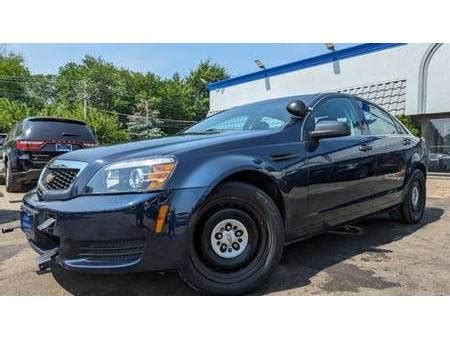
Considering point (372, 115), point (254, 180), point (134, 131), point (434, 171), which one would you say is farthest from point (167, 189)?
point (134, 131)

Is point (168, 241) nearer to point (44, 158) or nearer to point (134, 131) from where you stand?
point (44, 158)

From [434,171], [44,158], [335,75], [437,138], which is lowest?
[434,171]

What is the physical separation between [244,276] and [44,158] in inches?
262

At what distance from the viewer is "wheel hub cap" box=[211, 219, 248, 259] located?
3.00 meters

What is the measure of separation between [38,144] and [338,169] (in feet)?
21.3

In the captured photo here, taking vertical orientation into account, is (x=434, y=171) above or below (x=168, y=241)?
below

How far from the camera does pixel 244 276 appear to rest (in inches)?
119

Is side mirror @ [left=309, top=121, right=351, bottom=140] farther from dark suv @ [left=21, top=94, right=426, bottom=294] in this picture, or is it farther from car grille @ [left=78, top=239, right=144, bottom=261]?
car grille @ [left=78, top=239, right=144, bottom=261]

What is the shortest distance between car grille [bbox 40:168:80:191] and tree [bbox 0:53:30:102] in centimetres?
6391

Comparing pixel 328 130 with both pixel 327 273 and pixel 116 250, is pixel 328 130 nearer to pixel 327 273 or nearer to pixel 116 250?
pixel 327 273

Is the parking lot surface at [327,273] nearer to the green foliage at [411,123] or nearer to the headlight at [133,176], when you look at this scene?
the headlight at [133,176]

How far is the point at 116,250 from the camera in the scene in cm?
275

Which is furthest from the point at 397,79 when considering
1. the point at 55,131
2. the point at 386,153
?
the point at 386,153

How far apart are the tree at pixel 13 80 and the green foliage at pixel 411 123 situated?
58.4 metres
